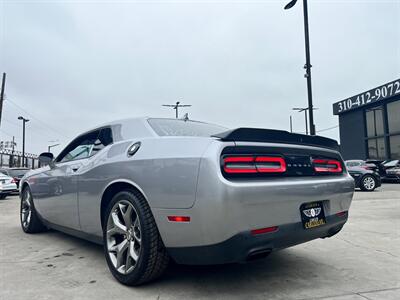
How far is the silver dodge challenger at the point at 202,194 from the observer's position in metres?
2.18

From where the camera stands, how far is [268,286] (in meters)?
2.61

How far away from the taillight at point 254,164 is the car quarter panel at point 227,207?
74mm

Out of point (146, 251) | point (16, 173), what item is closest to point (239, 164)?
point (146, 251)

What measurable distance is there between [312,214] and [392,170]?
15.4 m

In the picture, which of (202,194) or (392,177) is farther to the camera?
(392,177)

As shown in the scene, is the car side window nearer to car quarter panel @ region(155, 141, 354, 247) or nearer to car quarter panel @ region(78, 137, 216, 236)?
car quarter panel @ region(78, 137, 216, 236)

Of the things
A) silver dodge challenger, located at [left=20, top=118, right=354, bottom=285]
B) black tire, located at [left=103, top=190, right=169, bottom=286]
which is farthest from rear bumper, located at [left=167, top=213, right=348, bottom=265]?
black tire, located at [left=103, top=190, right=169, bottom=286]

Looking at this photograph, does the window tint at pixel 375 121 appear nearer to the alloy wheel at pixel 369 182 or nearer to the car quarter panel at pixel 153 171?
the alloy wheel at pixel 369 182

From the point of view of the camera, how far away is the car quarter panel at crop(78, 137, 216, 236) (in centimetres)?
228

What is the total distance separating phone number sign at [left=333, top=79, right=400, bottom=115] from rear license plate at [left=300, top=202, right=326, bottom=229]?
69.1ft

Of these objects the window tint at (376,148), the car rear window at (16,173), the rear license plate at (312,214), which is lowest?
the rear license plate at (312,214)

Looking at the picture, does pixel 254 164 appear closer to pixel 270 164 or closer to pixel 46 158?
pixel 270 164

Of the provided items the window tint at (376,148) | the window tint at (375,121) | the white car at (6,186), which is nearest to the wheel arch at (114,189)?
the white car at (6,186)

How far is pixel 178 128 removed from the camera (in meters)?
3.13
